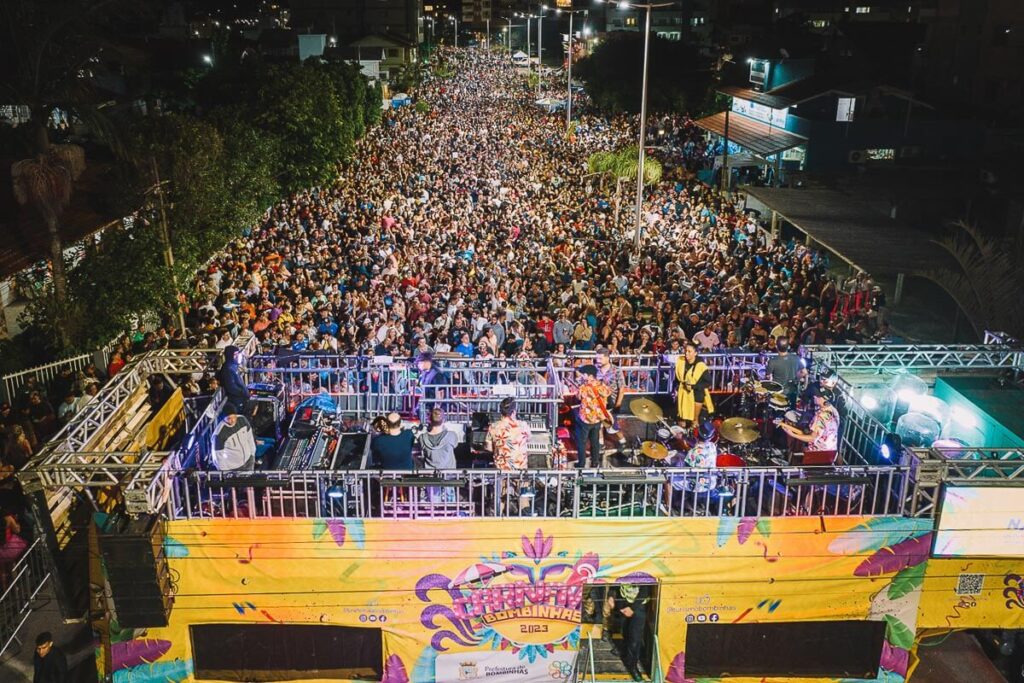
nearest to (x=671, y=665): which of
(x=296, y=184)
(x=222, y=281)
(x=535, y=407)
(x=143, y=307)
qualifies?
(x=535, y=407)

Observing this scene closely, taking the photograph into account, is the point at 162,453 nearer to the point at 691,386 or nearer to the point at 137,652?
the point at 137,652

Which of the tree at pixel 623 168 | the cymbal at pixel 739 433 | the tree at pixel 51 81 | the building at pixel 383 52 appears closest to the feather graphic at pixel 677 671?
the cymbal at pixel 739 433

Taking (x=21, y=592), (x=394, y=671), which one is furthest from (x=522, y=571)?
(x=21, y=592)

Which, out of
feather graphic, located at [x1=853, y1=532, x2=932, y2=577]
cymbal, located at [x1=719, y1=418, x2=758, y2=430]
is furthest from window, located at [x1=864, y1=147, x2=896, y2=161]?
feather graphic, located at [x1=853, y1=532, x2=932, y2=577]

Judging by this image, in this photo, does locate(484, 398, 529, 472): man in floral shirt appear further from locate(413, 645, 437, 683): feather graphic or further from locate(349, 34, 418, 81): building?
locate(349, 34, 418, 81): building

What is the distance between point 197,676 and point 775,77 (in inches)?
1653

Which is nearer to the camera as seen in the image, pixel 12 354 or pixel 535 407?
pixel 535 407

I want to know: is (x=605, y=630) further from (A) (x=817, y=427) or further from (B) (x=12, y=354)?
(B) (x=12, y=354)

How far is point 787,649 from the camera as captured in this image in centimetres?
813

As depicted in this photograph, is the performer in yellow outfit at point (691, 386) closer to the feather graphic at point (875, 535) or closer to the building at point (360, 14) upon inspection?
the feather graphic at point (875, 535)

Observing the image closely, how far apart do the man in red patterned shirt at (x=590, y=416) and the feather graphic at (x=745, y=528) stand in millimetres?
2653

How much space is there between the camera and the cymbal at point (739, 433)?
920cm

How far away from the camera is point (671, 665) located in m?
8.01

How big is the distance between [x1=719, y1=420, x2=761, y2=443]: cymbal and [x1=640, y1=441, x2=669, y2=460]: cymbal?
715 mm
